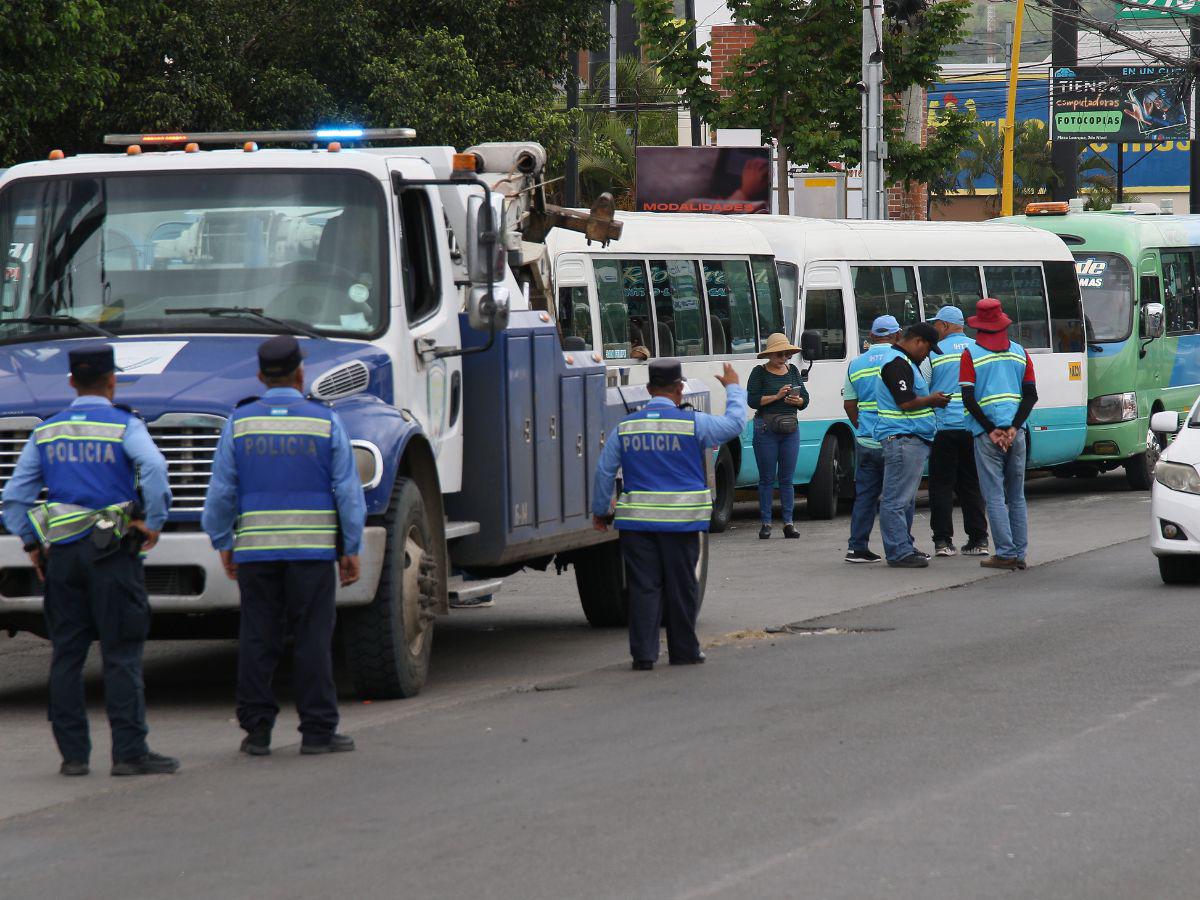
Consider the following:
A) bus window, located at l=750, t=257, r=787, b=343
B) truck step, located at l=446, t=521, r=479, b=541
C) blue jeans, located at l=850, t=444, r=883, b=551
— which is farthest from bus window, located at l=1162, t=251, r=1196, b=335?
truck step, located at l=446, t=521, r=479, b=541

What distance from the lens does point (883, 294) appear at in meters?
22.4

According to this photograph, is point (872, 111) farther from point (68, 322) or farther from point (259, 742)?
point (259, 742)

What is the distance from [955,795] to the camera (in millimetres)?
7402

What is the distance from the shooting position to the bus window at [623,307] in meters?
19.1

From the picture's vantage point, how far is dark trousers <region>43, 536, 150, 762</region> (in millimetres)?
8086

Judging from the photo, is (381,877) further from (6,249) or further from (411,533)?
(6,249)

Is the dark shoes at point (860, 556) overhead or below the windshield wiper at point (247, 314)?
below

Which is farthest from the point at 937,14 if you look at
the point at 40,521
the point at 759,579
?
the point at 40,521

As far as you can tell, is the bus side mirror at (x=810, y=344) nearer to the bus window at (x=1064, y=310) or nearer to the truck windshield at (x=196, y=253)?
the bus window at (x=1064, y=310)

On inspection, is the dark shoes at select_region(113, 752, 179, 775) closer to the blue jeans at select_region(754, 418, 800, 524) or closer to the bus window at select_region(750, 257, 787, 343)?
the blue jeans at select_region(754, 418, 800, 524)

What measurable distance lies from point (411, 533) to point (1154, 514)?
20.8 ft

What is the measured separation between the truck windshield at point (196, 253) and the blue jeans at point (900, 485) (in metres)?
6.66

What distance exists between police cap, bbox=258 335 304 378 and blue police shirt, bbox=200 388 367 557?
8cm

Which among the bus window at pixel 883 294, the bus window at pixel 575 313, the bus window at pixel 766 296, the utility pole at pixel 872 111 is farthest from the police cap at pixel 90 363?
the utility pole at pixel 872 111
